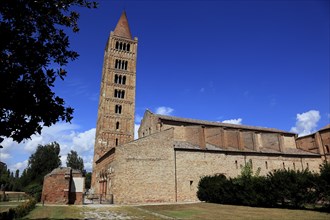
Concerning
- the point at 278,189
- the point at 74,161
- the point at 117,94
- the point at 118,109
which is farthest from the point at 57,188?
the point at 74,161

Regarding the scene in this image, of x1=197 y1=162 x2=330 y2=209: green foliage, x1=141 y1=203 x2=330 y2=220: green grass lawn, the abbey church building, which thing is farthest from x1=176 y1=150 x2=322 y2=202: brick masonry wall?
x1=141 y1=203 x2=330 y2=220: green grass lawn

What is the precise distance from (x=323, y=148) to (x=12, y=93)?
44.6m

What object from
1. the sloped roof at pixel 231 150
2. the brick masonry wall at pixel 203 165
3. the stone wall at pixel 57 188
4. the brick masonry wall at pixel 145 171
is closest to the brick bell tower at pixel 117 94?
the sloped roof at pixel 231 150

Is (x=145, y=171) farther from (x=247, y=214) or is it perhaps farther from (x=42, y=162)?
(x=42, y=162)

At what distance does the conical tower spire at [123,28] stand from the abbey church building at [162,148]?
20cm

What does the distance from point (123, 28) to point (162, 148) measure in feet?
97.5

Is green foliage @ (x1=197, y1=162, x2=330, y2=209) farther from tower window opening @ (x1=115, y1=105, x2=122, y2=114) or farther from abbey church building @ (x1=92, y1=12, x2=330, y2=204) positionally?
tower window opening @ (x1=115, y1=105, x2=122, y2=114)

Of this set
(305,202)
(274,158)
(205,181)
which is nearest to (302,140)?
(274,158)

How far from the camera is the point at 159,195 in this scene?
2648 centimetres

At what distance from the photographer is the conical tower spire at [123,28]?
4741 centimetres

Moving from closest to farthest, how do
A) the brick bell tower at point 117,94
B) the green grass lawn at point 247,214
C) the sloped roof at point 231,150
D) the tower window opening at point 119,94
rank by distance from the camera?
the green grass lawn at point 247,214, the sloped roof at point 231,150, the brick bell tower at point 117,94, the tower window opening at point 119,94

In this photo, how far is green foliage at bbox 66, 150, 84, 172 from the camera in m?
73.4

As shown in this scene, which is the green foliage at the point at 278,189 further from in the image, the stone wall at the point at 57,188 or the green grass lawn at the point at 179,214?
the stone wall at the point at 57,188

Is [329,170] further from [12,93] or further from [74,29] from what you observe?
[12,93]
